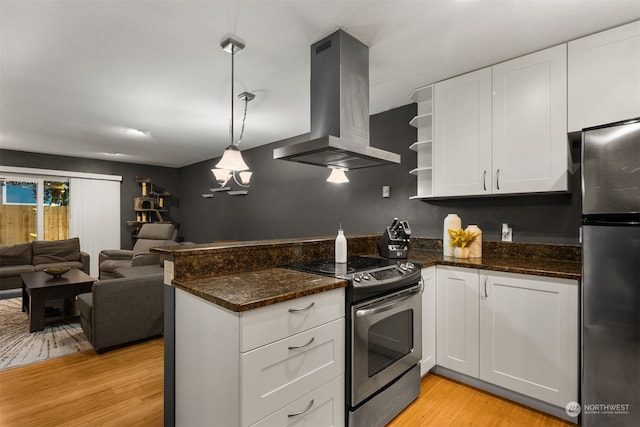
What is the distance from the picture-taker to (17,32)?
2012 mm

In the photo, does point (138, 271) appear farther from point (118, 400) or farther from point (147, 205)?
point (147, 205)

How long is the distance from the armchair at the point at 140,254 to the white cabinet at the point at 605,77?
4.59 metres

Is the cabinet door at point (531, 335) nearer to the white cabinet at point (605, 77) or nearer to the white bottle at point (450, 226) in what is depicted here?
the white bottle at point (450, 226)

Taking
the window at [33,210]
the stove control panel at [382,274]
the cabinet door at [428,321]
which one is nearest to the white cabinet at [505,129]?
the cabinet door at [428,321]

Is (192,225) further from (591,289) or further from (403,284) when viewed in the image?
(591,289)

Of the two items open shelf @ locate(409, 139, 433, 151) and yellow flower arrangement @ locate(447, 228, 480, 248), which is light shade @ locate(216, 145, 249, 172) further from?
yellow flower arrangement @ locate(447, 228, 480, 248)

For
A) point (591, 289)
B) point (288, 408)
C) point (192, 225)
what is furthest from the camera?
point (192, 225)

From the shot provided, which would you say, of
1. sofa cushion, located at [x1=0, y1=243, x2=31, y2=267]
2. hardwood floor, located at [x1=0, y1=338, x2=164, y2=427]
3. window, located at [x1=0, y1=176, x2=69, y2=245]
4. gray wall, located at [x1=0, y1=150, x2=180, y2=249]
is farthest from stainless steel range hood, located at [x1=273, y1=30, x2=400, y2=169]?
window, located at [x1=0, y1=176, x2=69, y2=245]

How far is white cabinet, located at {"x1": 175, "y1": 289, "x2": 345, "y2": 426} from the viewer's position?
1235 mm

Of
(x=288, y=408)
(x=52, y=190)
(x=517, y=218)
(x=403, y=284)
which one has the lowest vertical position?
(x=288, y=408)

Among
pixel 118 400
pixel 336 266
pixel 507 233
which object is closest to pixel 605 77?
pixel 507 233

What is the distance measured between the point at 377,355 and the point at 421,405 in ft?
2.10

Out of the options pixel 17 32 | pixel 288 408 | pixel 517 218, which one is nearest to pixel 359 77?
pixel 517 218

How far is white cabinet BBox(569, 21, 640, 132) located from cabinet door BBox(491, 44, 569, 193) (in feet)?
0.21
